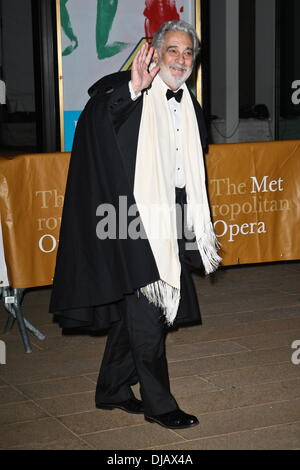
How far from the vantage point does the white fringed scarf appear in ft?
14.5

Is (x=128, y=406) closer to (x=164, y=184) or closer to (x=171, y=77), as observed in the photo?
(x=164, y=184)

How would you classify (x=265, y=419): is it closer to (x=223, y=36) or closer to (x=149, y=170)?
(x=149, y=170)

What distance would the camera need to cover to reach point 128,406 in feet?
15.5

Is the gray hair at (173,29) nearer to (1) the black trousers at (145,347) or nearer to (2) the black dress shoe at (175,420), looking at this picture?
(1) the black trousers at (145,347)

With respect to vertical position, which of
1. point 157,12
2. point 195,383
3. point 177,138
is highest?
point 157,12

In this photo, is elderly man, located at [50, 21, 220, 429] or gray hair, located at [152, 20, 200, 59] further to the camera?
gray hair, located at [152, 20, 200, 59]

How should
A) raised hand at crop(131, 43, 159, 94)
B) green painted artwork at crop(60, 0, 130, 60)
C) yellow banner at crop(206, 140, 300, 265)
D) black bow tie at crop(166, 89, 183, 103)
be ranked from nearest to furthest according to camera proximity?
1. raised hand at crop(131, 43, 159, 94)
2. black bow tie at crop(166, 89, 183, 103)
3. yellow banner at crop(206, 140, 300, 265)
4. green painted artwork at crop(60, 0, 130, 60)

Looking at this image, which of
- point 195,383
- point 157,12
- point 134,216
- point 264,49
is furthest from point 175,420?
point 264,49

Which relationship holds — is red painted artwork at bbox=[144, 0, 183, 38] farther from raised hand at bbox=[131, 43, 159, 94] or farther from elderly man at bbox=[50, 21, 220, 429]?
raised hand at bbox=[131, 43, 159, 94]

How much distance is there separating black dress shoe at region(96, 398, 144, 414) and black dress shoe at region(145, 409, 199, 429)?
0.21 metres

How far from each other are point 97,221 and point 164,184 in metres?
0.42

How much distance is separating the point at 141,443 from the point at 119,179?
135 centimetres

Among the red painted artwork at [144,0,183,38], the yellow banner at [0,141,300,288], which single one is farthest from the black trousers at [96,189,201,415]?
the red painted artwork at [144,0,183,38]
